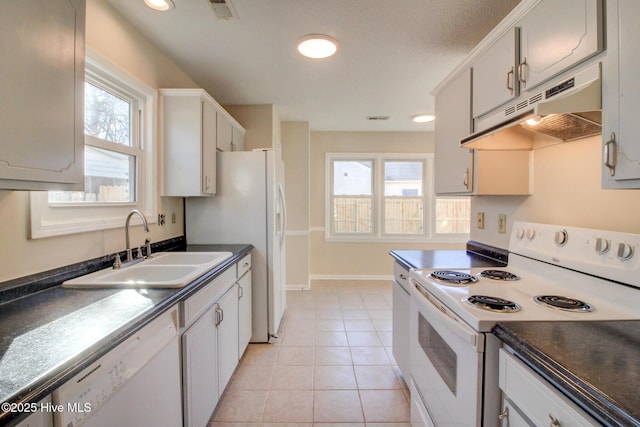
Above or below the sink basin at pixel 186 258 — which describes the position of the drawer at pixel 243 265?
below

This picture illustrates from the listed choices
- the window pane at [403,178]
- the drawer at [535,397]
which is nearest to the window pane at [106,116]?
the drawer at [535,397]

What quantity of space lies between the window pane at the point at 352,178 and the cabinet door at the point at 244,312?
8.86ft

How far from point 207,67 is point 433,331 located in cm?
263

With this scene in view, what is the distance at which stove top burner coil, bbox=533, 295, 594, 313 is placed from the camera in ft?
3.40

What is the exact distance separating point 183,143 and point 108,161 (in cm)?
59

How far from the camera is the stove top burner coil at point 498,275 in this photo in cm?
148

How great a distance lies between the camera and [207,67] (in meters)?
2.53

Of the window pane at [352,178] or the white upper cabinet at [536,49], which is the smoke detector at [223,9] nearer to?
the white upper cabinet at [536,49]

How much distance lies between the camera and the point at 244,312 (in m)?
2.38

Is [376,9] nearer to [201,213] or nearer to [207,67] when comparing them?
[207,67]

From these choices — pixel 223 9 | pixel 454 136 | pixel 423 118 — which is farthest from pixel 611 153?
pixel 423 118

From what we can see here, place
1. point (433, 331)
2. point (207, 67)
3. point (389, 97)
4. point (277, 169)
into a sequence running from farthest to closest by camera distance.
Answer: point (389, 97) → point (277, 169) → point (207, 67) → point (433, 331)

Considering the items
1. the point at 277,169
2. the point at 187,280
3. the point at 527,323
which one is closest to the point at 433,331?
the point at 527,323

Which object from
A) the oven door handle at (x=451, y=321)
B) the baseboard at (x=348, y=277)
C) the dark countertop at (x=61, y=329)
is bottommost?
the baseboard at (x=348, y=277)
